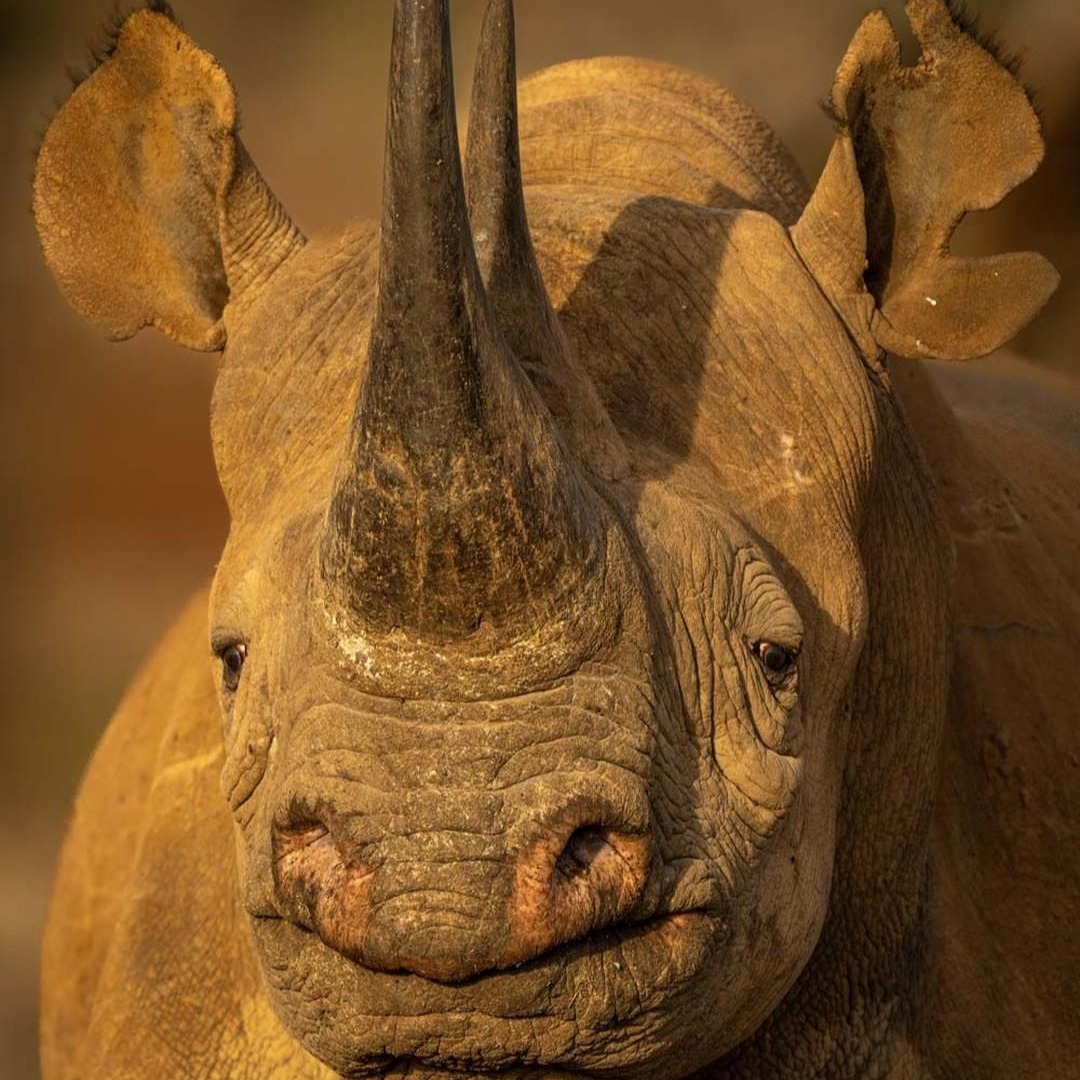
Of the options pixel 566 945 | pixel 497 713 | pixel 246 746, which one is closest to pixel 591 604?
pixel 497 713

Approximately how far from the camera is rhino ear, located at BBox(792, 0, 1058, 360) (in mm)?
3879

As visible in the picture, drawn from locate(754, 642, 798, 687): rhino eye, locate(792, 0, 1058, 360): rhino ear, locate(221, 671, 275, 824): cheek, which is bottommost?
locate(754, 642, 798, 687): rhino eye

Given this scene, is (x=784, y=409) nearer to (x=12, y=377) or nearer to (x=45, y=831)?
(x=45, y=831)

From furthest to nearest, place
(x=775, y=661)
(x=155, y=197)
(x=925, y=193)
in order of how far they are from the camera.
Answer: (x=155, y=197) → (x=925, y=193) → (x=775, y=661)

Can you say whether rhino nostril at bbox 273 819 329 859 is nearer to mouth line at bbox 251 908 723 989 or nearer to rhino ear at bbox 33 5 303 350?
mouth line at bbox 251 908 723 989

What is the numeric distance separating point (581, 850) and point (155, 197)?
1.93m

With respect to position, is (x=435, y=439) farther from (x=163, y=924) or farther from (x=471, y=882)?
(x=163, y=924)

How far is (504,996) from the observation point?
9.45 feet

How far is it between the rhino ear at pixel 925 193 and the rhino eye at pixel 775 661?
78 centimetres

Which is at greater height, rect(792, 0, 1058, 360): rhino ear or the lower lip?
rect(792, 0, 1058, 360): rhino ear

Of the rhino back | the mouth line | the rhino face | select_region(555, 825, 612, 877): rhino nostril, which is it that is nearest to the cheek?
the rhino face

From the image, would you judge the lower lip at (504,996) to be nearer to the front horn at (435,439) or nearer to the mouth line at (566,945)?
the mouth line at (566,945)

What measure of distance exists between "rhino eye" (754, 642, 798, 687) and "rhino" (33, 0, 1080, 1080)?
1 cm

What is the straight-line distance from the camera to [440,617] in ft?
9.39
